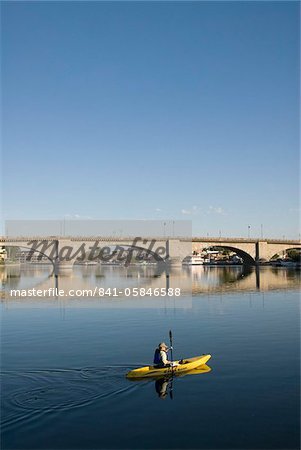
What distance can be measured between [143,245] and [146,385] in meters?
102

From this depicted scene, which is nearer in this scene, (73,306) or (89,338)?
(89,338)

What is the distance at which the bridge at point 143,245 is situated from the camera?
11631cm

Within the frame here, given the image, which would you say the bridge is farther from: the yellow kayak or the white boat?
the yellow kayak

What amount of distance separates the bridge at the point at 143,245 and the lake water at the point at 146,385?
75.4 metres

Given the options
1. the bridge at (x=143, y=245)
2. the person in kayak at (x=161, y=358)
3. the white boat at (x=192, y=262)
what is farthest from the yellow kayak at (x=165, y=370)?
the white boat at (x=192, y=262)

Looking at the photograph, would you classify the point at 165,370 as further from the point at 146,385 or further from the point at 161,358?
the point at 146,385

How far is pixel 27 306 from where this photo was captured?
49344 mm

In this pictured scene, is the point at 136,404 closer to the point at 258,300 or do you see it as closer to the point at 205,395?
the point at 205,395

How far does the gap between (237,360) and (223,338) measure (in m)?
5.99

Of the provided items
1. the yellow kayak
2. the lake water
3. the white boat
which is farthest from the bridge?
the yellow kayak

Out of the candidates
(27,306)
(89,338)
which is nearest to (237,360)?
(89,338)

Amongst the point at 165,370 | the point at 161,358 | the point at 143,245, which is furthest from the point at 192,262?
the point at 165,370

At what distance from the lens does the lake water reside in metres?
15.2

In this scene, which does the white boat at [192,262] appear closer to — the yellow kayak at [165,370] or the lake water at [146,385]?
the lake water at [146,385]
